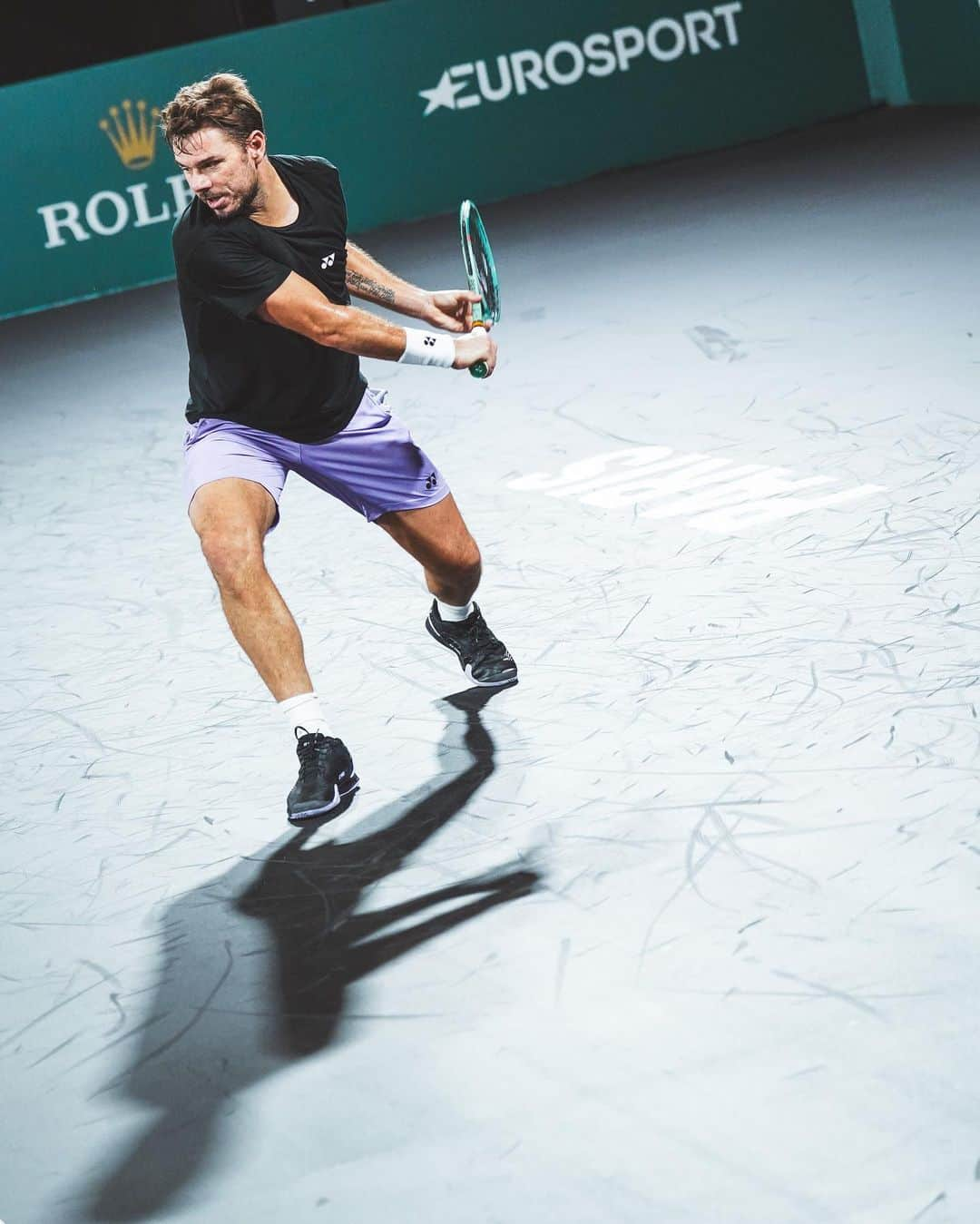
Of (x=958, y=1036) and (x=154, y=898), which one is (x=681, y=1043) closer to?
(x=958, y=1036)

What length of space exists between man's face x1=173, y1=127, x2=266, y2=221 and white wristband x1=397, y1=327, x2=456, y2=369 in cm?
54

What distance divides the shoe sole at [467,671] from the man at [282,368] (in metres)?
0.27

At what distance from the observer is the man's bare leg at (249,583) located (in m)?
3.99

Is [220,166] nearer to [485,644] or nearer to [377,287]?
[377,287]

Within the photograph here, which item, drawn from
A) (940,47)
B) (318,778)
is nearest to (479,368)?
(318,778)

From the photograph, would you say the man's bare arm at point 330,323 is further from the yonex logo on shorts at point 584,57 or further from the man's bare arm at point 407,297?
the yonex logo on shorts at point 584,57

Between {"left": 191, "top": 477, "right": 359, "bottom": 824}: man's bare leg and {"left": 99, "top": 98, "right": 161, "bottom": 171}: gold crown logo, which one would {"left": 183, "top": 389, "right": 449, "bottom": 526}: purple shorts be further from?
{"left": 99, "top": 98, "right": 161, "bottom": 171}: gold crown logo

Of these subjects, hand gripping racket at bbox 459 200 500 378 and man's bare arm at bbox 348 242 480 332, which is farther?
hand gripping racket at bbox 459 200 500 378

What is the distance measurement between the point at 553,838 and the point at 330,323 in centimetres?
138

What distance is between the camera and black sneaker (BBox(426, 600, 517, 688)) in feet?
15.3

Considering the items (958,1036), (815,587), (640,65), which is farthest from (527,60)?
(958,1036)

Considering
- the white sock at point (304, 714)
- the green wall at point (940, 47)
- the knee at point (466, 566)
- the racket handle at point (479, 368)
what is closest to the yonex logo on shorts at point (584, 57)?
the green wall at point (940, 47)

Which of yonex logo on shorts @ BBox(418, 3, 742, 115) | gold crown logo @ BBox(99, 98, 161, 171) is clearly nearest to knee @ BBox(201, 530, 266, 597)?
gold crown logo @ BBox(99, 98, 161, 171)

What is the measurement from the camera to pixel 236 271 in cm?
391
